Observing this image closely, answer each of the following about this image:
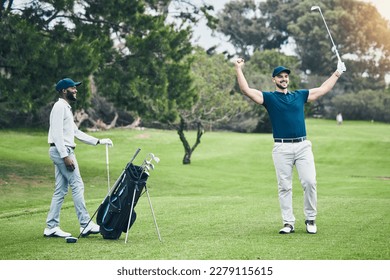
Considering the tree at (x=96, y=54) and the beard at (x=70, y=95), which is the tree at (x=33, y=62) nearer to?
the tree at (x=96, y=54)

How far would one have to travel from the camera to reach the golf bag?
823 cm

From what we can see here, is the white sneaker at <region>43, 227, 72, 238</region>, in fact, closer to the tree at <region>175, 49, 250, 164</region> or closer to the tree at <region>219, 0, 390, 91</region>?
the tree at <region>175, 49, 250, 164</region>

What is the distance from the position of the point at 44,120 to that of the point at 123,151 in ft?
22.4

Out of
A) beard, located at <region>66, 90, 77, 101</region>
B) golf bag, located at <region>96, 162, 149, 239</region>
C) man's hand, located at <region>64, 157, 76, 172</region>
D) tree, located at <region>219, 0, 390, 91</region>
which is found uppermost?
tree, located at <region>219, 0, 390, 91</region>

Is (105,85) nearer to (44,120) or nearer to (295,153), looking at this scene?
(295,153)

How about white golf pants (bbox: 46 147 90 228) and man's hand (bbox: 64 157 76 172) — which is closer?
man's hand (bbox: 64 157 76 172)

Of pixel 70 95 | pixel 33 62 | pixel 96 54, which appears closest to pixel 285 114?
pixel 70 95

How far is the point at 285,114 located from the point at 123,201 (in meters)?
2.09

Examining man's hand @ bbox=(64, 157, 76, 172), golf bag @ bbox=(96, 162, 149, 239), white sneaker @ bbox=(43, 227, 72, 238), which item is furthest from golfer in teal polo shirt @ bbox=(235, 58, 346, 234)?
white sneaker @ bbox=(43, 227, 72, 238)

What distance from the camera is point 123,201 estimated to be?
27.3 ft

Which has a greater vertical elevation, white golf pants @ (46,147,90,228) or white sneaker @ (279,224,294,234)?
white golf pants @ (46,147,90,228)

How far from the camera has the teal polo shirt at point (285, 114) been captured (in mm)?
8617

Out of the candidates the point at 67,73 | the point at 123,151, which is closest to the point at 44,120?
the point at 123,151
